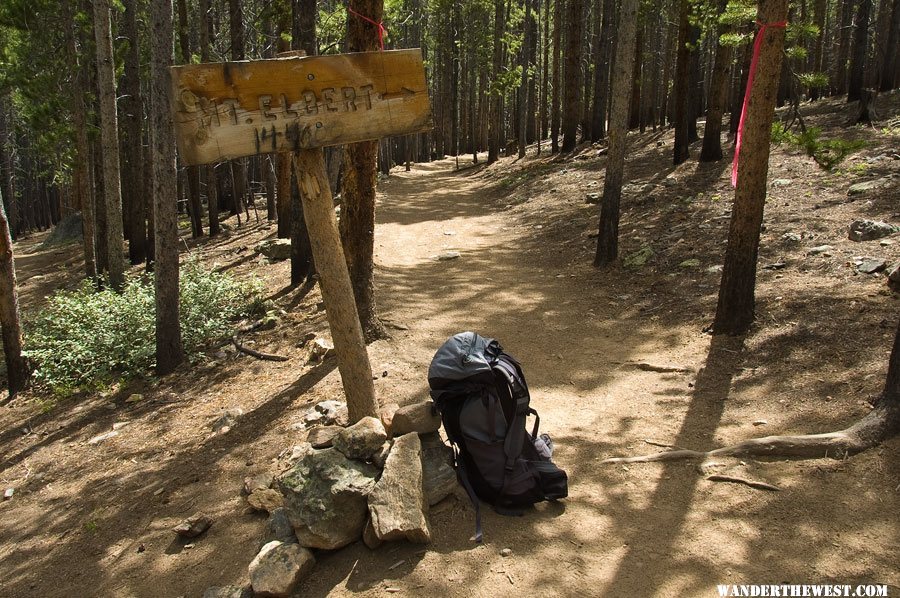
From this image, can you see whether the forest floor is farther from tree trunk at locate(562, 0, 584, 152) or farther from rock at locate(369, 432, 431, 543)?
tree trunk at locate(562, 0, 584, 152)

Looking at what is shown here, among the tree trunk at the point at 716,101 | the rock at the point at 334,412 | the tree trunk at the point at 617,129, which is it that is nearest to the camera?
the rock at the point at 334,412

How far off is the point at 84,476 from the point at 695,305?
698 centimetres

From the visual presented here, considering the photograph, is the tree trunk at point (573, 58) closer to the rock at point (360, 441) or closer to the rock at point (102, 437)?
the rock at point (102, 437)

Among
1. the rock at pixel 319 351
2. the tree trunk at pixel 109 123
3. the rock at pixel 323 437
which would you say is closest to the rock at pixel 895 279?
the rock at pixel 323 437

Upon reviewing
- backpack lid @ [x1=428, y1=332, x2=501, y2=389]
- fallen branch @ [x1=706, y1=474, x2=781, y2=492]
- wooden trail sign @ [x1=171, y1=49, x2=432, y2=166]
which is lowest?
fallen branch @ [x1=706, y1=474, x2=781, y2=492]

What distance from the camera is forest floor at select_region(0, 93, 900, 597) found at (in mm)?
3412

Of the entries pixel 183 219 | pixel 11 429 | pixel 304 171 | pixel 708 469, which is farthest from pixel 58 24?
pixel 708 469

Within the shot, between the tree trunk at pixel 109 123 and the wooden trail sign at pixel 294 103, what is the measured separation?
24.9ft

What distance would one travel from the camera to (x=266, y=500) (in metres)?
4.40

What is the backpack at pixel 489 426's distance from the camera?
380 cm

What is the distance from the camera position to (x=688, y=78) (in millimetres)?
13578

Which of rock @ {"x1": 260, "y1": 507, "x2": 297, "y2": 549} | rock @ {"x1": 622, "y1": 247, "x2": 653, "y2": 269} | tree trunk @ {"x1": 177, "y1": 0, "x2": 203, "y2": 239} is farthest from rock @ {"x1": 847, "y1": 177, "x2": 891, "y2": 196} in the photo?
tree trunk @ {"x1": 177, "y1": 0, "x2": 203, "y2": 239}

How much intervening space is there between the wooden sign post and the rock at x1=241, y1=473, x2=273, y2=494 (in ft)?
3.38

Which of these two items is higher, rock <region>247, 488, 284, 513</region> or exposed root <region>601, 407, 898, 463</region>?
exposed root <region>601, 407, 898, 463</region>
